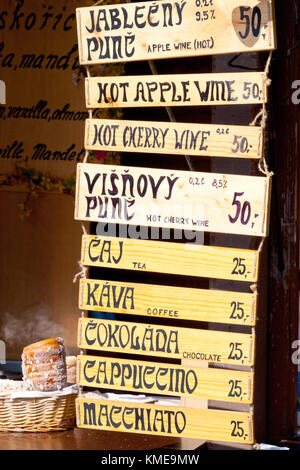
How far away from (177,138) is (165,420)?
3.62 feet

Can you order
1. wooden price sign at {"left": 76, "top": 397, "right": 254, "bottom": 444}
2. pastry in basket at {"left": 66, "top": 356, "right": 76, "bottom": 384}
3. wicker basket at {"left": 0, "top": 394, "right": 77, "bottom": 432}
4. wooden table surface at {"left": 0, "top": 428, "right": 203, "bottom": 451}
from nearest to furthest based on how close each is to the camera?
wooden price sign at {"left": 76, "top": 397, "right": 254, "bottom": 444} → wooden table surface at {"left": 0, "top": 428, "right": 203, "bottom": 451} → wicker basket at {"left": 0, "top": 394, "right": 77, "bottom": 432} → pastry in basket at {"left": 66, "top": 356, "right": 76, "bottom": 384}

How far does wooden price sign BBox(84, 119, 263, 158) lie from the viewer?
285cm

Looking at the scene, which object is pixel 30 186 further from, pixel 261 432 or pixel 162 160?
pixel 261 432

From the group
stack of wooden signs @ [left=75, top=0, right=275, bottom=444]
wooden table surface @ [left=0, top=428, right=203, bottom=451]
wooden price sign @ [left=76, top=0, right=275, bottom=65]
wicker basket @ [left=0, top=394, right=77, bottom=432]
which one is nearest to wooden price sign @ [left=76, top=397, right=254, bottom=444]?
stack of wooden signs @ [left=75, top=0, right=275, bottom=444]

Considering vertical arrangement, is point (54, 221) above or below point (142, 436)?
above

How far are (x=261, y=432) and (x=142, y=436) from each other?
2.37ft

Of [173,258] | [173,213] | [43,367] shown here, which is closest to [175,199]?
[173,213]

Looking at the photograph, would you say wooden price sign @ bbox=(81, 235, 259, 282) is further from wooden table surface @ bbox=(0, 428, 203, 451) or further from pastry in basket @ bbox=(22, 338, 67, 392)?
wooden table surface @ bbox=(0, 428, 203, 451)

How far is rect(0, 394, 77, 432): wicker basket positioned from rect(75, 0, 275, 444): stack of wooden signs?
48 cm

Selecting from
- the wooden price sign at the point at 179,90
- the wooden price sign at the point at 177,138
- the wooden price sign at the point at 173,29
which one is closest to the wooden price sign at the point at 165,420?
the wooden price sign at the point at 177,138

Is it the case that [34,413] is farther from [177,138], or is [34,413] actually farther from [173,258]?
[177,138]

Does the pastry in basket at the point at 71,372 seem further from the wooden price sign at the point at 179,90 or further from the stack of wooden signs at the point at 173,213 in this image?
the wooden price sign at the point at 179,90

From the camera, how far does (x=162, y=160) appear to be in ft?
15.1
